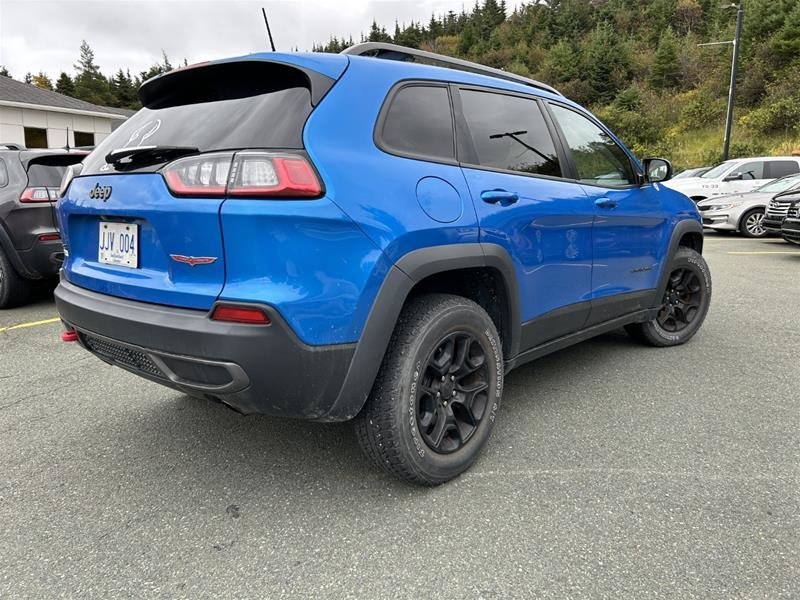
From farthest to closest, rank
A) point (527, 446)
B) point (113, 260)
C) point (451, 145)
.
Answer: point (527, 446) < point (451, 145) < point (113, 260)

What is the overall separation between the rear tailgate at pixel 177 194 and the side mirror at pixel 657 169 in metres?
2.45

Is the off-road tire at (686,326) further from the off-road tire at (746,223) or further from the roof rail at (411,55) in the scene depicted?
the off-road tire at (746,223)

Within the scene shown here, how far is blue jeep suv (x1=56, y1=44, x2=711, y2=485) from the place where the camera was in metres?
1.78

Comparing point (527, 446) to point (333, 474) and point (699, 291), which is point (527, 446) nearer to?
point (333, 474)

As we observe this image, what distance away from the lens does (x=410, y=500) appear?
2.18m

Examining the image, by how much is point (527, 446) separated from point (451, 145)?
4.65 ft

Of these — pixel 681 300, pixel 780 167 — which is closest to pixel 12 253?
pixel 681 300

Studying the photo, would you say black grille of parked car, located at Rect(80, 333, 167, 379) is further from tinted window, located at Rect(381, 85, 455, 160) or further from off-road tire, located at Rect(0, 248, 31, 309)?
off-road tire, located at Rect(0, 248, 31, 309)

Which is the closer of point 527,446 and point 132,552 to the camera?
point 132,552

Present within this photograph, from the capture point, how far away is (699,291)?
165 inches

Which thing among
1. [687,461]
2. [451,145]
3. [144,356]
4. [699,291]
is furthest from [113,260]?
[699,291]

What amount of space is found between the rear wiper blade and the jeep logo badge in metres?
0.10

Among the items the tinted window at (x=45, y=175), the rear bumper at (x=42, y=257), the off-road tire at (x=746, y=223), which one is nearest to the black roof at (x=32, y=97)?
the tinted window at (x=45, y=175)

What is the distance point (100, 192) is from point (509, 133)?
182 centimetres
